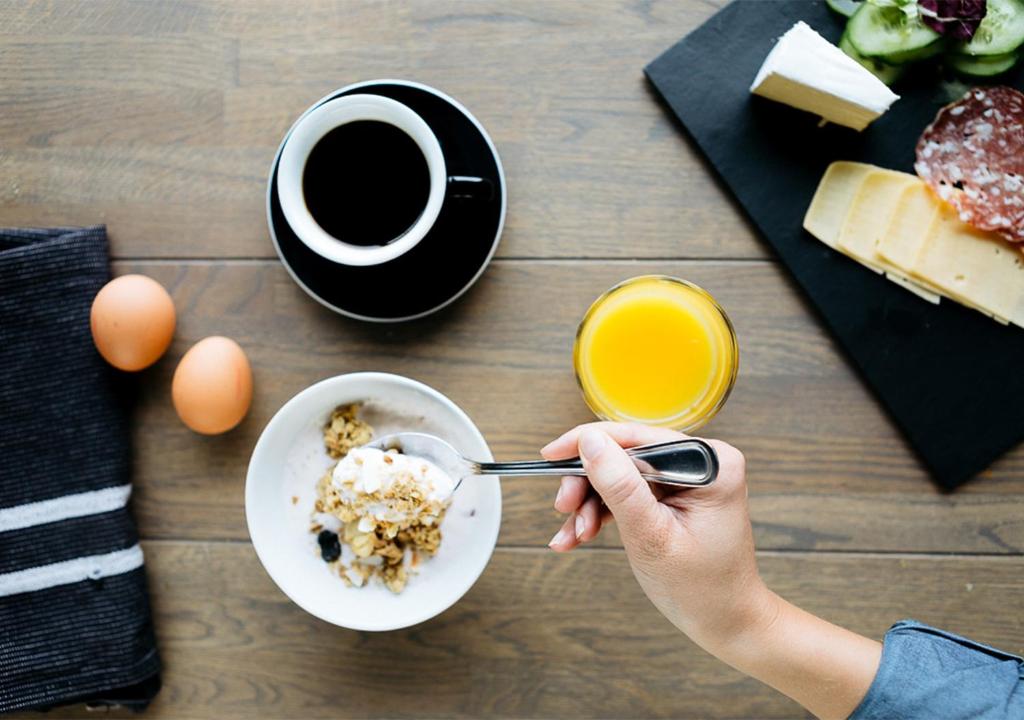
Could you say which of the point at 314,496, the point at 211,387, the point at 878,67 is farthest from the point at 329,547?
the point at 878,67

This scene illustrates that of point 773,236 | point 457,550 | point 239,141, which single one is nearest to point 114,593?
point 457,550

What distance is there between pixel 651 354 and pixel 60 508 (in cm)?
77

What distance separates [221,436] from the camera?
110 cm

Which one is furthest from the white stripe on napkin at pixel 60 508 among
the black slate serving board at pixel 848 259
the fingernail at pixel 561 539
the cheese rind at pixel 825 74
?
the cheese rind at pixel 825 74

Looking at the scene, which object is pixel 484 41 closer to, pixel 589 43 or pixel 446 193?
pixel 589 43

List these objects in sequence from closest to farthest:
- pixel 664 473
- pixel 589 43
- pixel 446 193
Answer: pixel 664 473
pixel 446 193
pixel 589 43

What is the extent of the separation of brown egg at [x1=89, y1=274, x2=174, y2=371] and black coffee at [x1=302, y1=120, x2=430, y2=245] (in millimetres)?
239

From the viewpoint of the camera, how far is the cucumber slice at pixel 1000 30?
1.02m

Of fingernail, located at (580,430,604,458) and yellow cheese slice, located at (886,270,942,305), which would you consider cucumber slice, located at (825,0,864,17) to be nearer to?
yellow cheese slice, located at (886,270,942,305)

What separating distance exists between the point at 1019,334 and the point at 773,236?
1.09 feet

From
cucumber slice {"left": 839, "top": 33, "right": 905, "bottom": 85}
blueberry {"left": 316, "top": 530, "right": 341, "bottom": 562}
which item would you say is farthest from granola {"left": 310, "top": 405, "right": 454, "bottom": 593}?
cucumber slice {"left": 839, "top": 33, "right": 905, "bottom": 85}

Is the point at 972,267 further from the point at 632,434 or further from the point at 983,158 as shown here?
the point at 632,434

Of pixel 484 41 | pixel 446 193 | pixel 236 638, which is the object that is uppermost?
pixel 484 41

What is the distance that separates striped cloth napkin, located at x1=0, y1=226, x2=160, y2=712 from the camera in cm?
106
